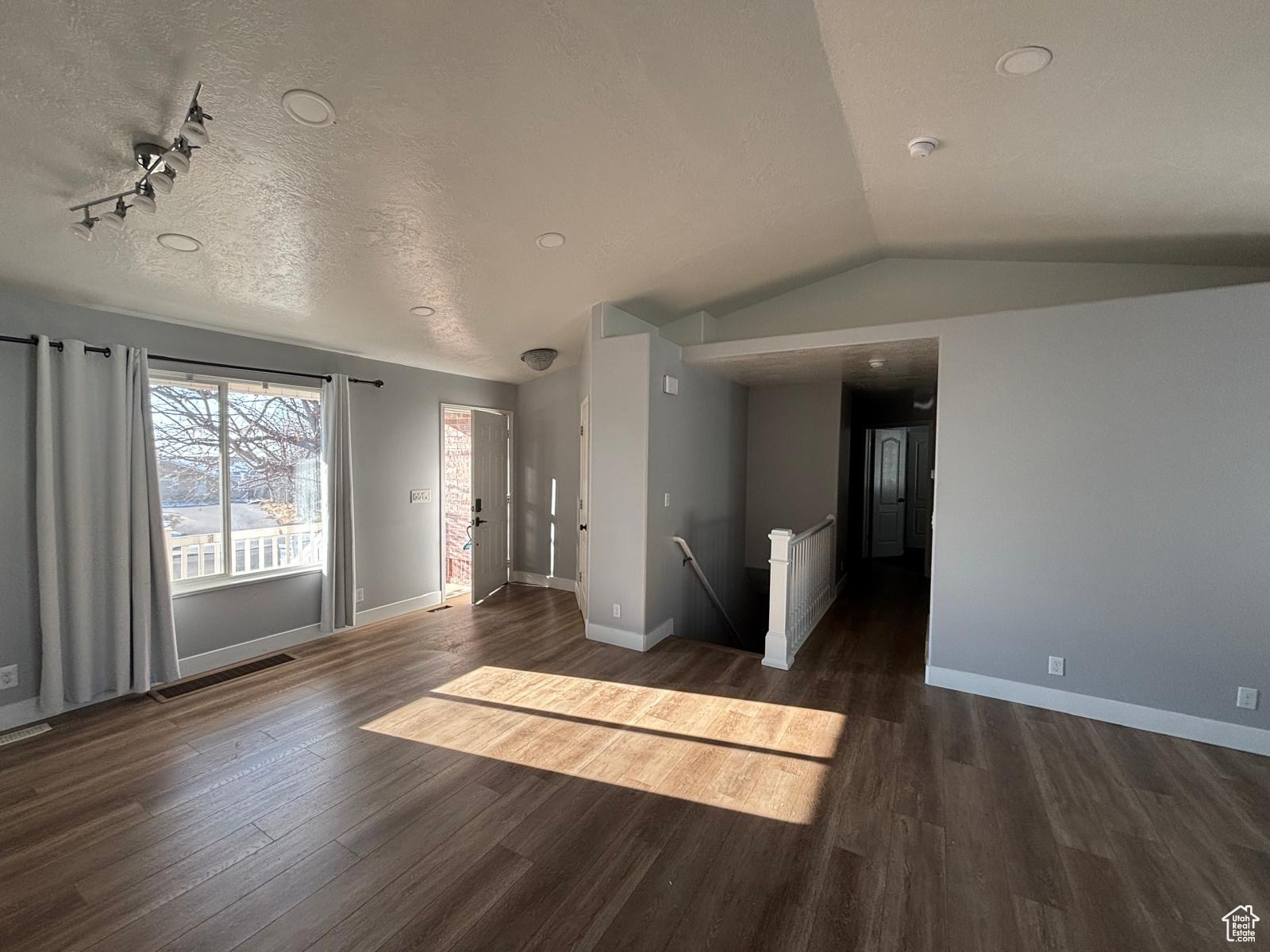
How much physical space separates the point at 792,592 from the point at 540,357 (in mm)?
3305

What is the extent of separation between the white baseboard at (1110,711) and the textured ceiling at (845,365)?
7.30 ft

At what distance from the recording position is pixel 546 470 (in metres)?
6.16

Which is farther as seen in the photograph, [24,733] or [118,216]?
[24,733]

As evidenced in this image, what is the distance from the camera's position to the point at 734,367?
15.8 ft

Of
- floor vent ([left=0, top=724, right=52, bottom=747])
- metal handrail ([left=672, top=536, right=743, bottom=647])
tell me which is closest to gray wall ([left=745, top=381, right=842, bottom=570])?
metal handrail ([left=672, top=536, right=743, bottom=647])

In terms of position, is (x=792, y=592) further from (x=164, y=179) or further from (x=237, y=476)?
(x=237, y=476)

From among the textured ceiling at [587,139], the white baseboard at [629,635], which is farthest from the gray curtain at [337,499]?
the white baseboard at [629,635]

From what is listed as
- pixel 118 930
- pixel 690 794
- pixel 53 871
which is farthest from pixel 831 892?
pixel 53 871

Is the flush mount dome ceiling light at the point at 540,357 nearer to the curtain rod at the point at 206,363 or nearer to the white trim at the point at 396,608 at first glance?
the curtain rod at the point at 206,363

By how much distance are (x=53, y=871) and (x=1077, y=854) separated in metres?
3.93

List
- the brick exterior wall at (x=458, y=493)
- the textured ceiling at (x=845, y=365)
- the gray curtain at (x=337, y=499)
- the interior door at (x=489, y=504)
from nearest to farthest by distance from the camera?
1. the textured ceiling at (x=845, y=365)
2. the gray curtain at (x=337, y=499)
3. the interior door at (x=489, y=504)
4. the brick exterior wall at (x=458, y=493)

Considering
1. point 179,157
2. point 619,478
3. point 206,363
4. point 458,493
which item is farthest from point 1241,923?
point 458,493

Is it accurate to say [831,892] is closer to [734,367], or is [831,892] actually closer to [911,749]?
[911,749]

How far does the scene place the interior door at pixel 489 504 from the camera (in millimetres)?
5613
